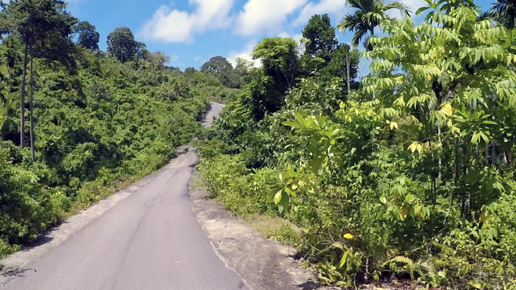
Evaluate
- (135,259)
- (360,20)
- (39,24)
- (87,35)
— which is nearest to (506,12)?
(360,20)

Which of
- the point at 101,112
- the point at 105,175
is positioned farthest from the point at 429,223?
the point at 101,112

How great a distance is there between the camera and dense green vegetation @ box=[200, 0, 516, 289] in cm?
486

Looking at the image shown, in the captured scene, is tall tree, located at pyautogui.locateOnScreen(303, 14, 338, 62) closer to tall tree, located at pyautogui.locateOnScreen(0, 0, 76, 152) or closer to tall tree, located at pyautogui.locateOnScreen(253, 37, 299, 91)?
tall tree, located at pyautogui.locateOnScreen(253, 37, 299, 91)

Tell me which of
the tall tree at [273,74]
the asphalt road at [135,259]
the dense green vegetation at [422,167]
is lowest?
→ the asphalt road at [135,259]

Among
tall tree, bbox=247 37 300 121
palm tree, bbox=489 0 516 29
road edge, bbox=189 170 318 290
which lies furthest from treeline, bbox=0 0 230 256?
palm tree, bbox=489 0 516 29

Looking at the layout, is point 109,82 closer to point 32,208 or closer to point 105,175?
point 105,175

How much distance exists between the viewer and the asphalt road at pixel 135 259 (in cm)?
689

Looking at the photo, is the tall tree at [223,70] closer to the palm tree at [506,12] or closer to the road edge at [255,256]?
the palm tree at [506,12]

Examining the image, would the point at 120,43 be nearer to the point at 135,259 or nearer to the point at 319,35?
the point at 319,35

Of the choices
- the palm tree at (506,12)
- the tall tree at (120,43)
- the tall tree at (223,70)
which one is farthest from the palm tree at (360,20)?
the tall tree at (223,70)

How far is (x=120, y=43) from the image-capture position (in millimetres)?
73125

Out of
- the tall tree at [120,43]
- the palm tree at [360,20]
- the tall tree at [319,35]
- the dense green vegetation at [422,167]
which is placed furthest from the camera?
the tall tree at [120,43]

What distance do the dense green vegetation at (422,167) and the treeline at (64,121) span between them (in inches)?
293

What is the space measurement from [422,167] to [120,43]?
7544 cm
